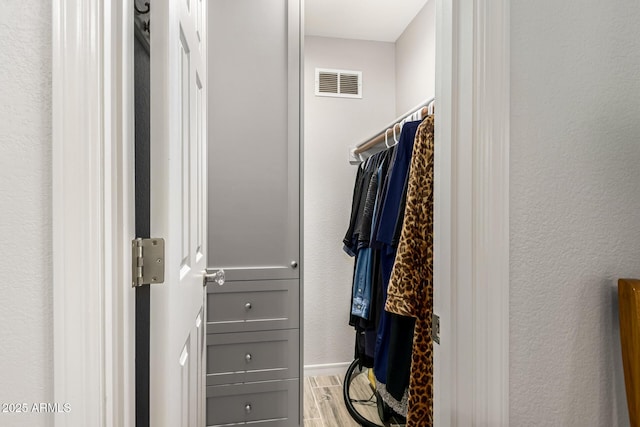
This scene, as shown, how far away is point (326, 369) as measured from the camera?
2.62 m

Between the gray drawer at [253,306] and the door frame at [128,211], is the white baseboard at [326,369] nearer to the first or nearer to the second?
the gray drawer at [253,306]

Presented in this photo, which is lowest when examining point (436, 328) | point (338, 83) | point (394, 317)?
point (394, 317)

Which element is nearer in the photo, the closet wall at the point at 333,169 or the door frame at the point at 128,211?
the door frame at the point at 128,211

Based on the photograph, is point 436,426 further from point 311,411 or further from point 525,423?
point 311,411

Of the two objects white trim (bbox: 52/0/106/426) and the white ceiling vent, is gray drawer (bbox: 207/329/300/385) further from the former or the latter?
the white ceiling vent

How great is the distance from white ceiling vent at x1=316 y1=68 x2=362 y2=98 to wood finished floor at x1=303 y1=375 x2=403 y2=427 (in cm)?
211

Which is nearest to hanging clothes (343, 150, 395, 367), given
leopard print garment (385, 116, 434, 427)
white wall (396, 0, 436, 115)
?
leopard print garment (385, 116, 434, 427)

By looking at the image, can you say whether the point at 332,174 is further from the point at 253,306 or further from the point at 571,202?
the point at 571,202

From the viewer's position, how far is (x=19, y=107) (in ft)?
1.59

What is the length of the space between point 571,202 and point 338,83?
7.09ft

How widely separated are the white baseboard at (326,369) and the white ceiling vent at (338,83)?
203 centimetres

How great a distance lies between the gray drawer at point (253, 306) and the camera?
1.61 m

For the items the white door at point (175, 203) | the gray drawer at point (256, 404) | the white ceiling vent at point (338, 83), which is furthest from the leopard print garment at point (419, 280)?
the white ceiling vent at point (338, 83)

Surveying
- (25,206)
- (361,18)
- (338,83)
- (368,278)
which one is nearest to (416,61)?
(361,18)
